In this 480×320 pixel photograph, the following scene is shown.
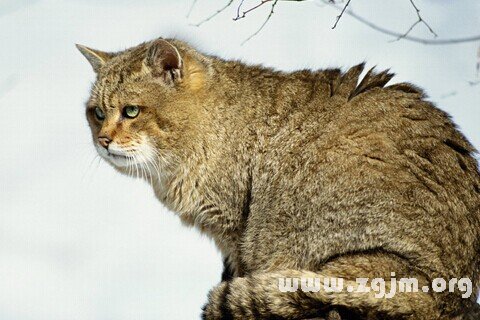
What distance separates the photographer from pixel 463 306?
19.0ft

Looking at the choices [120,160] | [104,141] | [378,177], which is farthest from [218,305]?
[104,141]

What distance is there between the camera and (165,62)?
6945 mm

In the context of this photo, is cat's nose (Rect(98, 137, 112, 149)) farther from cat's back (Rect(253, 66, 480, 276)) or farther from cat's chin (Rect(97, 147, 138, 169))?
cat's back (Rect(253, 66, 480, 276))

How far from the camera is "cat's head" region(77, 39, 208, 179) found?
266 inches

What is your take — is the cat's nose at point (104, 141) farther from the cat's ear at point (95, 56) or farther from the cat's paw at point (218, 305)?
the cat's paw at point (218, 305)

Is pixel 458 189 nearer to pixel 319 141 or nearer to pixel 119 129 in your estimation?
pixel 319 141

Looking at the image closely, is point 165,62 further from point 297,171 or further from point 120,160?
point 297,171

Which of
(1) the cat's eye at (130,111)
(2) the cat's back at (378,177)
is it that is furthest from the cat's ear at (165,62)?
(2) the cat's back at (378,177)

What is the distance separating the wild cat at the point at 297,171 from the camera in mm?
5766

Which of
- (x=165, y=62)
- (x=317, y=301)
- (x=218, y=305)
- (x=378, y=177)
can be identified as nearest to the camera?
(x=317, y=301)

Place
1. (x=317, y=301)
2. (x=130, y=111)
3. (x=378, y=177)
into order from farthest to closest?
(x=130, y=111) → (x=378, y=177) → (x=317, y=301)

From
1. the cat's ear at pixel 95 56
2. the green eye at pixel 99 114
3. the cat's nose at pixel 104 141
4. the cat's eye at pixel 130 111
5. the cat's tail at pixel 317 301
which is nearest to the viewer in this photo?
the cat's tail at pixel 317 301

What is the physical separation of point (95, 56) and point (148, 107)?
908mm

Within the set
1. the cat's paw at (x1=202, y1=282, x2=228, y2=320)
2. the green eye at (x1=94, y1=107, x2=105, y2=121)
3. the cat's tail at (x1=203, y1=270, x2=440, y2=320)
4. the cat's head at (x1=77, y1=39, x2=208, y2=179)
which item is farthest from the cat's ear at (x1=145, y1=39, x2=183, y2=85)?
the cat's tail at (x1=203, y1=270, x2=440, y2=320)
